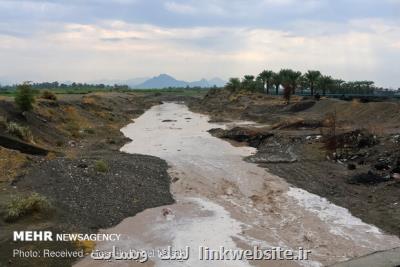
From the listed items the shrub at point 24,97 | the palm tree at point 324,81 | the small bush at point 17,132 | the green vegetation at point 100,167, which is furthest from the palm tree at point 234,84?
the green vegetation at point 100,167

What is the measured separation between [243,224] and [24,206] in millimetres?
8898

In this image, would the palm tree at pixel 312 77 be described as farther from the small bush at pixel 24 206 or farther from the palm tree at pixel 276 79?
the small bush at pixel 24 206

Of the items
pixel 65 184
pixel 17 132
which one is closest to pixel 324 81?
pixel 17 132

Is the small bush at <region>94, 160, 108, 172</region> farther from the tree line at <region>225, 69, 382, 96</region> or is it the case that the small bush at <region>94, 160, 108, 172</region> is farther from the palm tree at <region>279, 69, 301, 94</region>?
the palm tree at <region>279, 69, 301, 94</region>

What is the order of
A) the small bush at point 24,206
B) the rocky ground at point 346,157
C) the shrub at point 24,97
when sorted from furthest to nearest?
1. the shrub at point 24,97
2. the rocky ground at point 346,157
3. the small bush at point 24,206

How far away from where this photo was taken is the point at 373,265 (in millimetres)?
13750

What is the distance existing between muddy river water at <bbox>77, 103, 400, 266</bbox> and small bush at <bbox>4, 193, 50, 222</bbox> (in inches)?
109

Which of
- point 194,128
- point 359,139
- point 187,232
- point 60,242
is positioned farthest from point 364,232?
point 194,128

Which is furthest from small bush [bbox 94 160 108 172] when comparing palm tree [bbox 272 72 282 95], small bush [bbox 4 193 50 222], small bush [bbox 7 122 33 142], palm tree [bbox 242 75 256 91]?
palm tree [bbox 242 75 256 91]

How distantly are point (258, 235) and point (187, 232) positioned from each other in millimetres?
2844

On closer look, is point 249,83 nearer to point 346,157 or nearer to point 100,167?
point 346,157

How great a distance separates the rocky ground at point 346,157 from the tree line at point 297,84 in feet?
95.7

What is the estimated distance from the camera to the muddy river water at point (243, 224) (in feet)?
54.7

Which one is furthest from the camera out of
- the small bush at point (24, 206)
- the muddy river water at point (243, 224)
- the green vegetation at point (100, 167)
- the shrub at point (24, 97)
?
the shrub at point (24, 97)
